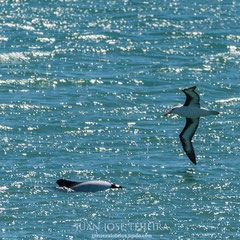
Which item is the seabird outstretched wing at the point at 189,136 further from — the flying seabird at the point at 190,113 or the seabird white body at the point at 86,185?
the seabird white body at the point at 86,185

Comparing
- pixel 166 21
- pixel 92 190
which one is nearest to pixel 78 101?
pixel 92 190

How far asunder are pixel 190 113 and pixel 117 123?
8844 millimetres

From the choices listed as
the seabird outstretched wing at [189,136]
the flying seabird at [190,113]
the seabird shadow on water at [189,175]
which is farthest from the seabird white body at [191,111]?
the seabird shadow on water at [189,175]

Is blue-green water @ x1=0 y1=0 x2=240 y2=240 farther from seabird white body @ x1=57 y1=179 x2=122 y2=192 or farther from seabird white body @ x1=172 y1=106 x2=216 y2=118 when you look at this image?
seabird white body @ x1=172 y1=106 x2=216 y2=118

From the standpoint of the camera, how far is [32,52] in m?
62.3

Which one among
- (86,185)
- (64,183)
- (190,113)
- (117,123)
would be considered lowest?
(86,185)

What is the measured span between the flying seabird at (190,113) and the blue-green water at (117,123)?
1.02m

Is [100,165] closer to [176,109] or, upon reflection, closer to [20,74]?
[176,109]

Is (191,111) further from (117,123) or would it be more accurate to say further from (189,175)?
(117,123)

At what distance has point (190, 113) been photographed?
36.3 meters

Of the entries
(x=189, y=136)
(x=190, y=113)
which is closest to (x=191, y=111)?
(x=190, y=113)

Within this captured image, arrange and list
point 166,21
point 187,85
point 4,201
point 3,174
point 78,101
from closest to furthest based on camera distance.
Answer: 1. point 4,201
2. point 3,174
3. point 78,101
4. point 187,85
5. point 166,21

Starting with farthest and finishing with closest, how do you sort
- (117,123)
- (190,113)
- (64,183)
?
(117,123) < (190,113) < (64,183)

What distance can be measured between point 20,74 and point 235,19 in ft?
97.3
